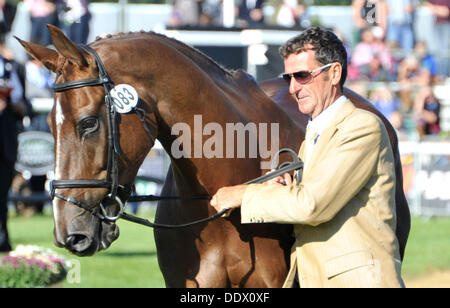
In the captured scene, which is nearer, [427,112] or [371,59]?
[427,112]

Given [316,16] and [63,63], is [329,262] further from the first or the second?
[316,16]

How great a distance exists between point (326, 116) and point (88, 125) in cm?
103

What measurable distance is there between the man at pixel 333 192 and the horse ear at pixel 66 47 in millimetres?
904

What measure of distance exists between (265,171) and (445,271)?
5025mm

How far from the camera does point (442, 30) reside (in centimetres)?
1714

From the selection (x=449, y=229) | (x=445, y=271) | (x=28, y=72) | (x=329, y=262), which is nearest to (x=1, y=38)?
(x=28, y=72)

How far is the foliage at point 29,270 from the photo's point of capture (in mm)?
6586

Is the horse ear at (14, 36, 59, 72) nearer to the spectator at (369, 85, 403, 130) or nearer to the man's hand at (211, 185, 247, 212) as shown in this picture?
the man's hand at (211, 185, 247, 212)

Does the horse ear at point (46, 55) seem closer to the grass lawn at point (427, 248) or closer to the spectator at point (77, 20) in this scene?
the grass lawn at point (427, 248)

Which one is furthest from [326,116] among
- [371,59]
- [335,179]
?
[371,59]

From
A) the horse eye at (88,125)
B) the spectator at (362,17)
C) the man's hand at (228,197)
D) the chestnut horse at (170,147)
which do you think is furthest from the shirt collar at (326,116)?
the spectator at (362,17)

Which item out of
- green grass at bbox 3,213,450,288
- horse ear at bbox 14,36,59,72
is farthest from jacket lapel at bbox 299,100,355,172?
green grass at bbox 3,213,450,288

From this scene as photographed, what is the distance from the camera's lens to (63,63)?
11.7 feet

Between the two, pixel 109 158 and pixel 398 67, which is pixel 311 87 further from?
pixel 398 67
